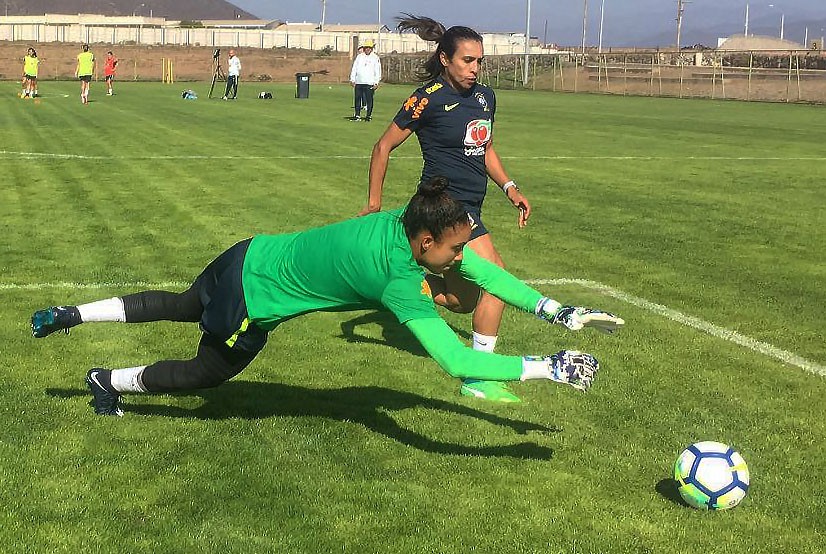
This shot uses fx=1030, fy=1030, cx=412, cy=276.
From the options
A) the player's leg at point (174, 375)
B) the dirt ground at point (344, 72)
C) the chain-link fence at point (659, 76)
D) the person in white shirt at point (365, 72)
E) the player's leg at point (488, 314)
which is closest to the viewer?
the player's leg at point (174, 375)

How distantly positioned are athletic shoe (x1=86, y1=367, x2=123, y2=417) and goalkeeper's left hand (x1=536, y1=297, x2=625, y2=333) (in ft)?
7.82

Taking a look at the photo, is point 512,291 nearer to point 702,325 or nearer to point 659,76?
point 702,325

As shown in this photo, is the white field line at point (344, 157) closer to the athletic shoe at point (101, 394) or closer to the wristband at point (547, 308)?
the athletic shoe at point (101, 394)

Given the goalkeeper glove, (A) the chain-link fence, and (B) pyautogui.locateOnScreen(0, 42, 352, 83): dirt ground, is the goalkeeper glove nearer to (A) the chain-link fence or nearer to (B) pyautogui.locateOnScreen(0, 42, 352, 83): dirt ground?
(A) the chain-link fence

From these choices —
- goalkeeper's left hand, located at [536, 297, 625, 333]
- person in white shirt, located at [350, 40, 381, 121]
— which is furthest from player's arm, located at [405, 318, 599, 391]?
person in white shirt, located at [350, 40, 381, 121]

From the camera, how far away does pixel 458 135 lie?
22.7ft

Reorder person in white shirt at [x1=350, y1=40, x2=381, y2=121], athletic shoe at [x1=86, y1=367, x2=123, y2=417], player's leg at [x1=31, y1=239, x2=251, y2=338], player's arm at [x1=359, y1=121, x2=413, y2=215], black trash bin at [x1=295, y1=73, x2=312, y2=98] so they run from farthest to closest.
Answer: black trash bin at [x1=295, y1=73, x2=312, y2=98] < person in white shirt at [x1=350, y1=40, x2=381, y2=121] < player's arm at [x1=359, y1=121, x2=413, y2=215] < athletic shoe at [x1=86, y1=367, x2=123, y2=417] < player's leg at [x1=31, y1=239, x2=251, y2=338]

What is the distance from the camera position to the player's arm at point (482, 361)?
170 inches

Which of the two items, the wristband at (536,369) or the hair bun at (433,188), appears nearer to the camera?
the wristband at (536,369)

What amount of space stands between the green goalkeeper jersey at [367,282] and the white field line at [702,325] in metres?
2.83

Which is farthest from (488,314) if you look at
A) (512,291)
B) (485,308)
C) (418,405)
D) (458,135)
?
(512,291)

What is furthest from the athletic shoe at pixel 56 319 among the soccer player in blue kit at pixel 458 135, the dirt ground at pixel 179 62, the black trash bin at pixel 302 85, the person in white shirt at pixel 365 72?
the dirt ground at pixel 179 62

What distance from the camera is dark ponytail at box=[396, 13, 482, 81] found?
6.63 meters

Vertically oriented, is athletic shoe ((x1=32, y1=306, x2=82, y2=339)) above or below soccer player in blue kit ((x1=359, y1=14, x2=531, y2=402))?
below
